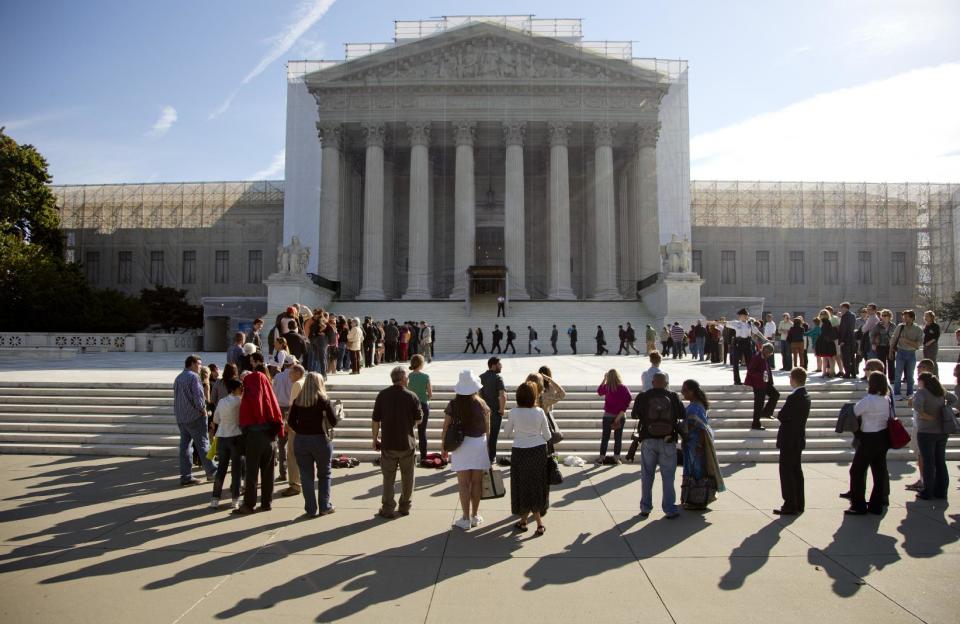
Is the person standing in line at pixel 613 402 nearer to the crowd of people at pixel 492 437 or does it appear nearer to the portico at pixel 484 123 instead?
the crowd of people at pixel 492 437

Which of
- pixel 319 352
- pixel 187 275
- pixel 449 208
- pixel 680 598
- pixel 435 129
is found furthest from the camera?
pixel 187 275

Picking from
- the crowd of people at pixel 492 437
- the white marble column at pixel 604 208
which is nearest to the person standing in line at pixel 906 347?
the crowd of people at pixel 492 437

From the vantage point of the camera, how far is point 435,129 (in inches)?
1722

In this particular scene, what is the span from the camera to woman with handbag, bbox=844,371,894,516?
26.1ft

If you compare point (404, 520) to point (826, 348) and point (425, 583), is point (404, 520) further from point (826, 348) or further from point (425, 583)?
point (826, 348)

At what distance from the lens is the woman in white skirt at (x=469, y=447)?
7418 millimetres

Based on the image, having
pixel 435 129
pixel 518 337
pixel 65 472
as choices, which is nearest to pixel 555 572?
pixel 65 472

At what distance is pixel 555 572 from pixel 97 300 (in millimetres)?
41646

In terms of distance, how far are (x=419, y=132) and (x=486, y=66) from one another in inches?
232

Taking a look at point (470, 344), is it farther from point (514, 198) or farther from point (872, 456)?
point (872, 456)

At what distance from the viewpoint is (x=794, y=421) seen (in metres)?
8.05

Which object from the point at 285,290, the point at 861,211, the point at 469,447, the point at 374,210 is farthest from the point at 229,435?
the point at 861,211

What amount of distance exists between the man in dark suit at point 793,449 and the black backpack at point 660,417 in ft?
4.33

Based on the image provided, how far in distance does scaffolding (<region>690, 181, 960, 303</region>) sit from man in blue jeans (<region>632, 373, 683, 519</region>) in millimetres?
51496
